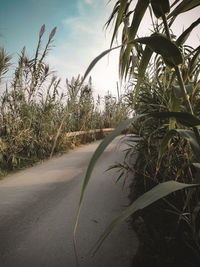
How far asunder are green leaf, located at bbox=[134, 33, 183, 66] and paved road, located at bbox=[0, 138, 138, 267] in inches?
34.4

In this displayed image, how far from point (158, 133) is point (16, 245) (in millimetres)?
1161

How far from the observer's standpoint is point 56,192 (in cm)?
147

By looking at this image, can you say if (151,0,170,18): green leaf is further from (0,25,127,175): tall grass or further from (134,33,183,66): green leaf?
(0,25,127,175): tall grass

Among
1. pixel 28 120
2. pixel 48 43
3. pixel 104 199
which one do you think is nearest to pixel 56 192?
pixel 104 199

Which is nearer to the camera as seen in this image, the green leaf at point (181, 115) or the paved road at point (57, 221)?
the green leaf at point (181, 115)

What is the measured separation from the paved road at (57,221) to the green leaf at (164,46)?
873mm

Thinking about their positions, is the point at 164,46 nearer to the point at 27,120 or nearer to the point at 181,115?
the point at 181,115

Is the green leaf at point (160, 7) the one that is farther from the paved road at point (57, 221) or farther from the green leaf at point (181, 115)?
the paved road at point (57, 221)

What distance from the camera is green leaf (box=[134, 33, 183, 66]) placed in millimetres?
359

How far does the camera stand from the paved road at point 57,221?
79cm

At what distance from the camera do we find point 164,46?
37 centimetres

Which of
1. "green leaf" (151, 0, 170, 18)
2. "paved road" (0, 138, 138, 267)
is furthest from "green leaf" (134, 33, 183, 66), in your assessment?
"paved road" (0, 138, 138, 267)

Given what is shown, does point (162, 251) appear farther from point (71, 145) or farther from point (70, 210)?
point (71, 145)

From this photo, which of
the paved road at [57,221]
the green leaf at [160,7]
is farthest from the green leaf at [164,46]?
the paved road at [57,221]
